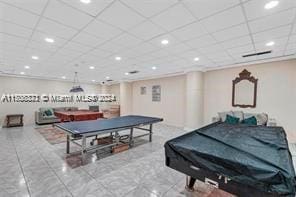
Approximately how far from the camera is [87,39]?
3.47 m

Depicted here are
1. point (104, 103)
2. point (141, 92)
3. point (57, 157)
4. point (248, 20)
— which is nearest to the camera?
point (248, 20)

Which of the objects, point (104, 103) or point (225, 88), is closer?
point (225, 88)

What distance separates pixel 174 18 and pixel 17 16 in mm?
2534

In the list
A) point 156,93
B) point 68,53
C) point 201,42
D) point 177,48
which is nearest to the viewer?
point 201,42

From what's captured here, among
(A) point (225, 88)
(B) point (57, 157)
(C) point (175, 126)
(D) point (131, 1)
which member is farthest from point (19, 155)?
(A) point (225, 88)

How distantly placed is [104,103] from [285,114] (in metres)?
10.8

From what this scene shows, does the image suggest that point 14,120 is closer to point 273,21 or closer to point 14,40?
point 14,40

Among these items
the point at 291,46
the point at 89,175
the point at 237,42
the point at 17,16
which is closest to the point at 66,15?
the point at 17,16

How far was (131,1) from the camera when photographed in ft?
7.05

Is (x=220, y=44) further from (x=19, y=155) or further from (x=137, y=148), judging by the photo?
(x=19, y=155)

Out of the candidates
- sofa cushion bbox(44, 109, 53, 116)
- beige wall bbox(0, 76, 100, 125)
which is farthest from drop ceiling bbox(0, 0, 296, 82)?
sofa cushion bbox(44, 109, 53, 116)

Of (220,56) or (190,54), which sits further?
(220,56)

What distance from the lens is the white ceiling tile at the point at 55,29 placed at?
274 cm

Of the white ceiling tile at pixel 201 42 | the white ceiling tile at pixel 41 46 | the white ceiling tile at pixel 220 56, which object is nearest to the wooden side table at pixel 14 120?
the white ceiling tile at pixel 41 46
